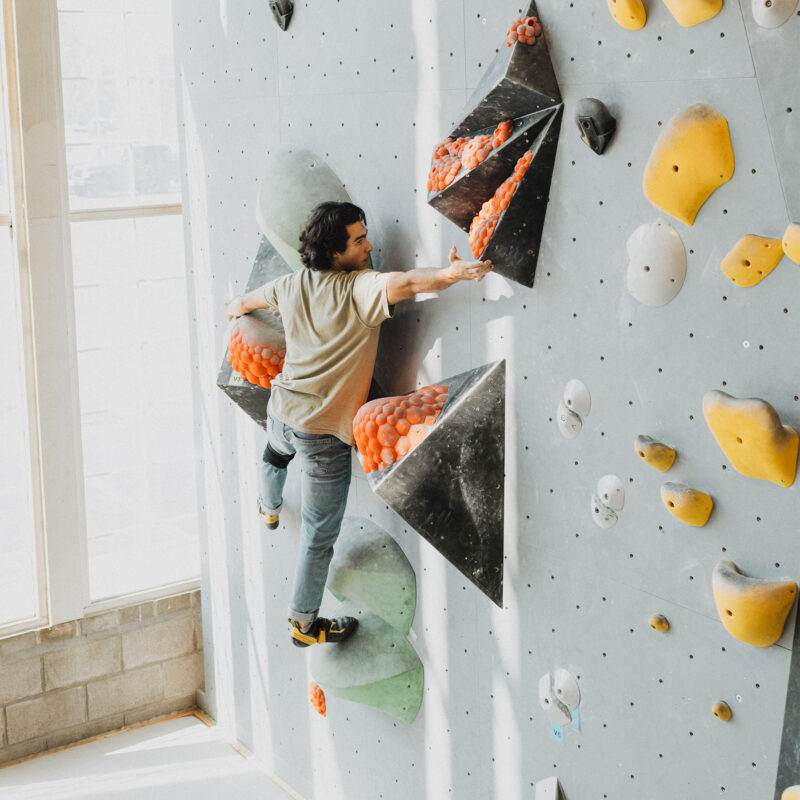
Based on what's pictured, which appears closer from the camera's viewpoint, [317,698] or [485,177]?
[485,177]

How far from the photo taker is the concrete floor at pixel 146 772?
3.69 meters

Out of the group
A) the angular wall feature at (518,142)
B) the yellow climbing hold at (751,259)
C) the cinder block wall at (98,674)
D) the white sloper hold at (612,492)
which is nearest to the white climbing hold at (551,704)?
the white sloper hold at (612,492)

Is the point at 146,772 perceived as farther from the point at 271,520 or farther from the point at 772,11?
the point at 772,11

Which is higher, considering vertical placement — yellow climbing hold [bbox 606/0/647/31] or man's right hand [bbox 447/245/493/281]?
yellow climbing hold [bbox 606/0/647/31]

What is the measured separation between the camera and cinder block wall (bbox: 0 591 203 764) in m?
3.96

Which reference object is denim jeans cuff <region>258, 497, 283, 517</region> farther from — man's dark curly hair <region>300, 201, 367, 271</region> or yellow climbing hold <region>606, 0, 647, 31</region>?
yellow climbing hold <region>606, 0, 647, 31</region>

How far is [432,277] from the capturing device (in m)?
2.46

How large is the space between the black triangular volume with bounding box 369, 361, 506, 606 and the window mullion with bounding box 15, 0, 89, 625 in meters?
1.92

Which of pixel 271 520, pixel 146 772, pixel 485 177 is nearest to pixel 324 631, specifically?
pixel 271 520

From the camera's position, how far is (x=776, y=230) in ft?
5.94

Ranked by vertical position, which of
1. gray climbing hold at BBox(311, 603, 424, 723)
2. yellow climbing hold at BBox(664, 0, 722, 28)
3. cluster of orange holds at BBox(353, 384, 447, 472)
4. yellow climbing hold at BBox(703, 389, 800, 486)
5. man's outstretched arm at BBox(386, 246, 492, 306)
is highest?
yellow climbing hold at BBox(664, 0, 722, 28)

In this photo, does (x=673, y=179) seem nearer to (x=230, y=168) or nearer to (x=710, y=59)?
(x=710, y=59)

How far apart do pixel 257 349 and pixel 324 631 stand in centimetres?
90

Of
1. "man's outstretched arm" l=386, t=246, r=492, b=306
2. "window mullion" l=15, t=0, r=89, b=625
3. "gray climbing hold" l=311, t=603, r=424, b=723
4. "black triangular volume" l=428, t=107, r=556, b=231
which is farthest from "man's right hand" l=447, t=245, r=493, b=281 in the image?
"window mullion" l=15, t=0, r=89, b=625
